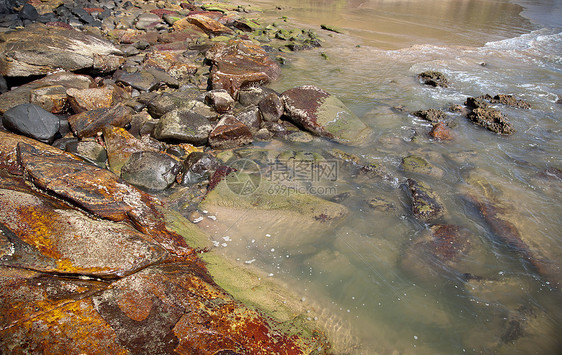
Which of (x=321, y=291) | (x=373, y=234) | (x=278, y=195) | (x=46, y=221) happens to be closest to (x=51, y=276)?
(x=46, y=221)

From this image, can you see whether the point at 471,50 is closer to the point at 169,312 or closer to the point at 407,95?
the point at 407,95

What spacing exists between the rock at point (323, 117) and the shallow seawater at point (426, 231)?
34 cm

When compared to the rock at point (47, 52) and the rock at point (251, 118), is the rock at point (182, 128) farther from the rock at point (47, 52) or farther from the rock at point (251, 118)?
the rock at point (47, 52)

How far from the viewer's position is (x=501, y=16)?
22000 millimetres

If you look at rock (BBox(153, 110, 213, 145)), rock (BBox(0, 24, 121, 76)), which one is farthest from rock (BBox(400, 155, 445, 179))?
rock (BBox(0, 24, 121, 76))

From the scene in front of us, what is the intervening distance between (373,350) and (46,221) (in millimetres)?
3441

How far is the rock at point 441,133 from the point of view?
668 cm

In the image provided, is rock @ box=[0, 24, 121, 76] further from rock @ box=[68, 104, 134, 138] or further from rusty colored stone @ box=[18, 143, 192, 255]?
rusty colored stone @ box=[18, 143, 192, 255]

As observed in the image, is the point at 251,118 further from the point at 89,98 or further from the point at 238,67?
the point at 89,98

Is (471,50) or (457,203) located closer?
(457,203)

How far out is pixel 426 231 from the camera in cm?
429

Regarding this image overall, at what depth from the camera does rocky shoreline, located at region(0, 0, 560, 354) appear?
93.3 inches

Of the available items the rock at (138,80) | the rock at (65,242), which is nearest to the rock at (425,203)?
the rock at (65,242)

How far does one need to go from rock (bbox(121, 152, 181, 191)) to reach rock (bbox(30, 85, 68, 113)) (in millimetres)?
2603
